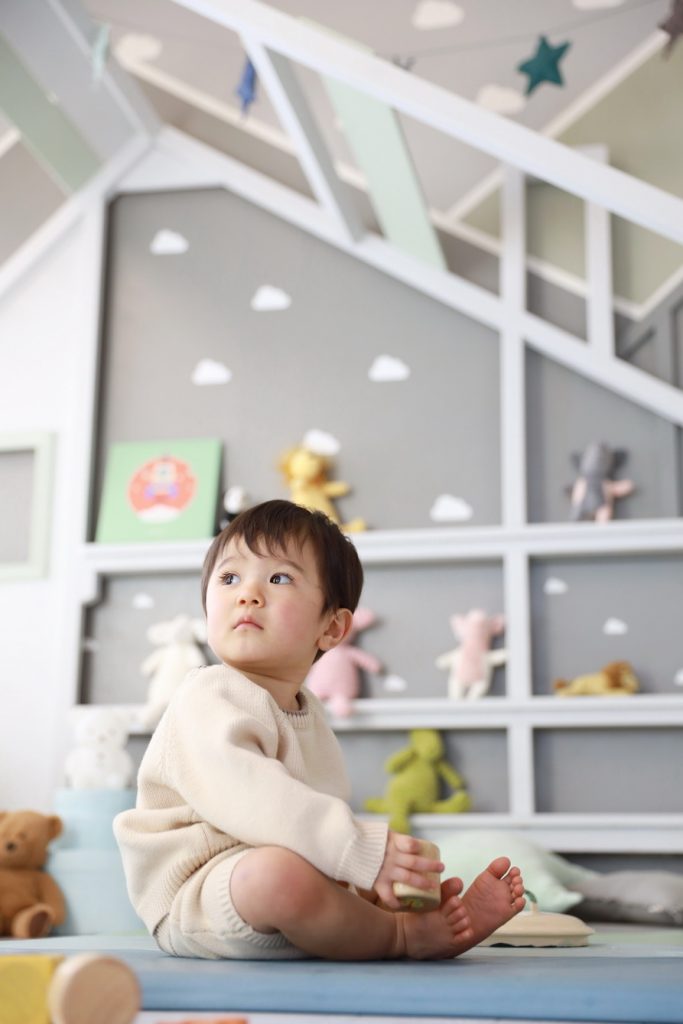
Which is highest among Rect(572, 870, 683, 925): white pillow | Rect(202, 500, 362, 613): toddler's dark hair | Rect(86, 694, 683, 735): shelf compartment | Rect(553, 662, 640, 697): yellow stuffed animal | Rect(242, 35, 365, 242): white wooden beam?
Rect(242, 35, 365, 242): white wooden beam

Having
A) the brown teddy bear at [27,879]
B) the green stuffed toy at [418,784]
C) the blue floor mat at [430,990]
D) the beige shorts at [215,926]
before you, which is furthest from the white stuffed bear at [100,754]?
the blue floor mat at [430,990]

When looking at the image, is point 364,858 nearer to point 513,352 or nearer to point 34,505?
point 513,352

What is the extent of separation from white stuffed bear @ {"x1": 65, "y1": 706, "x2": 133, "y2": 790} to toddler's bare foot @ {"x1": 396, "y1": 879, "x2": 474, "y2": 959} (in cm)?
131

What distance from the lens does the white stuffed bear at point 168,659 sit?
2324mm

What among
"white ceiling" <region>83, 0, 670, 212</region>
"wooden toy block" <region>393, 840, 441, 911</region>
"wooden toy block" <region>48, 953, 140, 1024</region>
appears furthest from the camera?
"white ceiling" <region>83, 0, 670, 212</region>

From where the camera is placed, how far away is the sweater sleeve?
91 centimetres

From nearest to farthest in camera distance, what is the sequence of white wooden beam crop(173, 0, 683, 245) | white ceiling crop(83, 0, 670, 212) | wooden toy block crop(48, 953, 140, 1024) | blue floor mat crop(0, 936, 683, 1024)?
wooden toy block crop(48, 953, 140, 1024)
blue floor mat crop(0, 936, 683, 1024)
white wooden beam crop(173, 0, 683, 245)
white ceiling crop(83, 0, 670, 212)

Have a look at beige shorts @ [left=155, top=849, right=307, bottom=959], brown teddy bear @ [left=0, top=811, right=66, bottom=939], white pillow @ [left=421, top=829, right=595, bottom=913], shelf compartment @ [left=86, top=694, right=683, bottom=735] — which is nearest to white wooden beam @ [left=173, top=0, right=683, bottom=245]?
shelf compartment @ [left=86, top=694, right=683, bottom=735]

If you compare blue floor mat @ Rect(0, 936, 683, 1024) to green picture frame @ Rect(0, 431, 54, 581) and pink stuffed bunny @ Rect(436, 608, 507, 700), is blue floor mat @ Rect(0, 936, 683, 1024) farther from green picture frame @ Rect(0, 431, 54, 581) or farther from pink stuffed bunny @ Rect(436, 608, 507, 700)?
green picture frame @ Rect(0, 431, 54, 581)

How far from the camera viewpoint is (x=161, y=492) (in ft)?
8.22

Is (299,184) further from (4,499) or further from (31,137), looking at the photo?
(4,499)

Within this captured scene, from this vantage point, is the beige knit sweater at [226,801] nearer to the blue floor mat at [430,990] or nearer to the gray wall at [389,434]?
the blue floor mat at [430,990]

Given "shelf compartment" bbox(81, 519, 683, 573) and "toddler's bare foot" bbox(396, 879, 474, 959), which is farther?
"shelf compartment" bbox(81, 519, 683, 573)

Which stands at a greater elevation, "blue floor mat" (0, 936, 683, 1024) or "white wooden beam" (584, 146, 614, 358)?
"white wooden beam" (584, 146, 614, 358)
